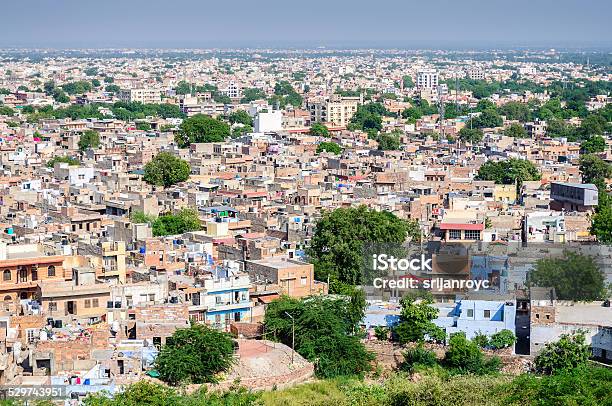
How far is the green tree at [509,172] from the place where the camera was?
92.7 feet

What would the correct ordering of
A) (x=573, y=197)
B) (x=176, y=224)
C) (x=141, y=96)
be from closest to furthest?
(x=176, y=224)
(x=573, y=197)
(x=141, y=96)

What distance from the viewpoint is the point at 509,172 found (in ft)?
93.9

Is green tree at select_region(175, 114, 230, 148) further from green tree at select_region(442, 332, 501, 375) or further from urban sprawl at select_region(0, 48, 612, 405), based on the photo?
green tree at select_region(442, 332, 501, 375)

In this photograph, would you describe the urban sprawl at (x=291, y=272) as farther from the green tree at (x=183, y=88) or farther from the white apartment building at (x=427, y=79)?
the white apartment building at (x=427, y=79)

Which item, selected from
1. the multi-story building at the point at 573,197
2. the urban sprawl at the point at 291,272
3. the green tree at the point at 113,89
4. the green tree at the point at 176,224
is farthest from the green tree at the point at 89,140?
the green tree at the point at 113,89

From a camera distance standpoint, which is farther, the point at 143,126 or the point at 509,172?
the point at 143,126

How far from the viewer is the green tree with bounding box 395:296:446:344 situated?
14.7 meters

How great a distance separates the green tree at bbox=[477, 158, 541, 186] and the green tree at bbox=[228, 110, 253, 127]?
A: 2042 centimetres

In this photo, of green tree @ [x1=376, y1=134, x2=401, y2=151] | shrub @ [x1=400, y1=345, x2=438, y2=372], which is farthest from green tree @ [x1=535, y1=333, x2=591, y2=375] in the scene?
green tree @ [x1=376, y1=134, x2=401, y2=151]

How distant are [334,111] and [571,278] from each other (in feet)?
126

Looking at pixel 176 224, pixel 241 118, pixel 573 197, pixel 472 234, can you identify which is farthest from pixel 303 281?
pixel 241 118

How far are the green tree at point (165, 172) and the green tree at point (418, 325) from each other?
43.1 ft

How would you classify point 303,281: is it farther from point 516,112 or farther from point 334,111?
point 516,112

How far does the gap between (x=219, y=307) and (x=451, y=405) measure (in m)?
3.72
